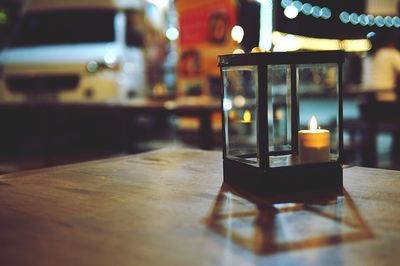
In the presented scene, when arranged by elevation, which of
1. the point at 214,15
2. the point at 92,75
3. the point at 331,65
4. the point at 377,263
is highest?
the point at 214,15

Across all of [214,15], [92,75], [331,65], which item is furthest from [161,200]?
[214,15]

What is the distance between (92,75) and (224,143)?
5.49m

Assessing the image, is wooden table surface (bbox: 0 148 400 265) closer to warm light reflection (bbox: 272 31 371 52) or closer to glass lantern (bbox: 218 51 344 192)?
glass lantern (bbox: 218 51 344 192)

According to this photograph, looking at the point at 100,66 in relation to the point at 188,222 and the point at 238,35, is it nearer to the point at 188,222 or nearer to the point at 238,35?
the point at 238,35

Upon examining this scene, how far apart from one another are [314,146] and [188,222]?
14.2 inches

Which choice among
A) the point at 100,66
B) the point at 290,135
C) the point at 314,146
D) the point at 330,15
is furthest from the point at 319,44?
the point at 314,146

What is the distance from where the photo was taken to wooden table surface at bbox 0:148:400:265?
633 mm

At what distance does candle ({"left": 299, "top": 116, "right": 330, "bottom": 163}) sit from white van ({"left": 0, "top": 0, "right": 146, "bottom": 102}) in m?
5.44

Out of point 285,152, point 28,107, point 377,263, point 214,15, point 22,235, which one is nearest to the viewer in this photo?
point 377,263

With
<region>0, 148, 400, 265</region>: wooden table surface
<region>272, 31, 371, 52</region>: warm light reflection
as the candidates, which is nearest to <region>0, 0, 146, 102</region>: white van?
<region>272, 31, 371, 52</region>: warm light reflection

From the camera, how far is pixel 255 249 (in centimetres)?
65

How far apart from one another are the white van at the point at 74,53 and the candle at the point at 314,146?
214 inches

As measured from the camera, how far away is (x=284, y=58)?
0.95 meters

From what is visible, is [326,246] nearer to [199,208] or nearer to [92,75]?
[199,208]
